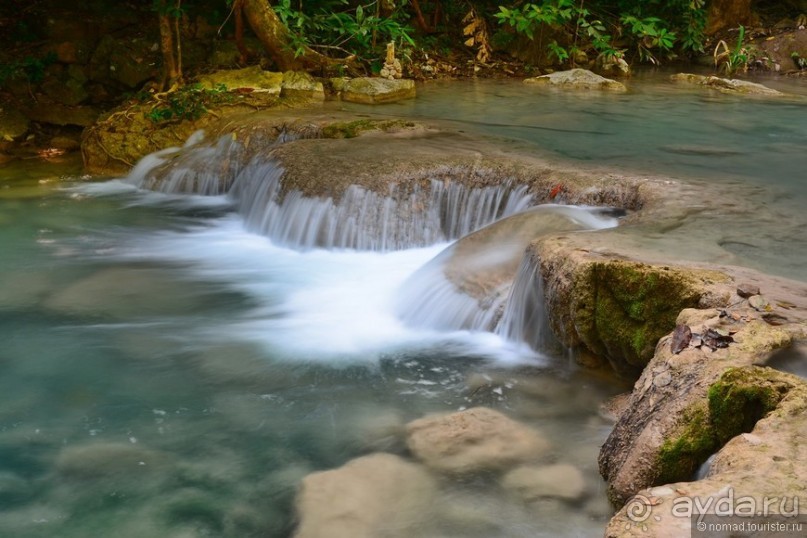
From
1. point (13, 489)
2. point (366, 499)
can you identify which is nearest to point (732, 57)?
point (366, 499)

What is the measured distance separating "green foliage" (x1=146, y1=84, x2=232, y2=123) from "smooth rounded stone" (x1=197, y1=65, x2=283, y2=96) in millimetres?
278

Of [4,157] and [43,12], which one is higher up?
[43,12]

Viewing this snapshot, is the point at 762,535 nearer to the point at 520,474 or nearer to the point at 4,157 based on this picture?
the point at 520,474

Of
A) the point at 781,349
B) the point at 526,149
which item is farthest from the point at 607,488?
the point at 526,149

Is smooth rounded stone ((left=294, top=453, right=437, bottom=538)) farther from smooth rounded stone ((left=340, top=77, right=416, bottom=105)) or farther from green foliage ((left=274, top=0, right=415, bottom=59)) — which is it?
green foliage ((left=274, top=0, right=415, bottom=59))

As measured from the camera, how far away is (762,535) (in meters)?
2.00

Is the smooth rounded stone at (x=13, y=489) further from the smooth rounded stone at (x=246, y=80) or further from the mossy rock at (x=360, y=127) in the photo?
the smooth rounded stone at (x=246, y=80)

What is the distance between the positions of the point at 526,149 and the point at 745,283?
11.8 feet

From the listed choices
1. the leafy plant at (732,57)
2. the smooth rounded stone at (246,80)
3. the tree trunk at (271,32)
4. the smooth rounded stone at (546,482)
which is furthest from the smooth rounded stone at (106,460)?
the leafy plant at (732,57)

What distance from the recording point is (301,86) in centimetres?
984

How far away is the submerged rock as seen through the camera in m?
10.8

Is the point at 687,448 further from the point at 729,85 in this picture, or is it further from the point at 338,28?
the point at 729,85

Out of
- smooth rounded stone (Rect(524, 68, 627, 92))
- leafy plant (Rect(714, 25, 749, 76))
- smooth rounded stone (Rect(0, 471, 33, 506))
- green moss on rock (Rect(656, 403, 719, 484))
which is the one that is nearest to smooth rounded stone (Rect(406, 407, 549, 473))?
green moss on rock (Rect(656, 403, 719, 484))

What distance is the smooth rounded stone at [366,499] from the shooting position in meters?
3.03
